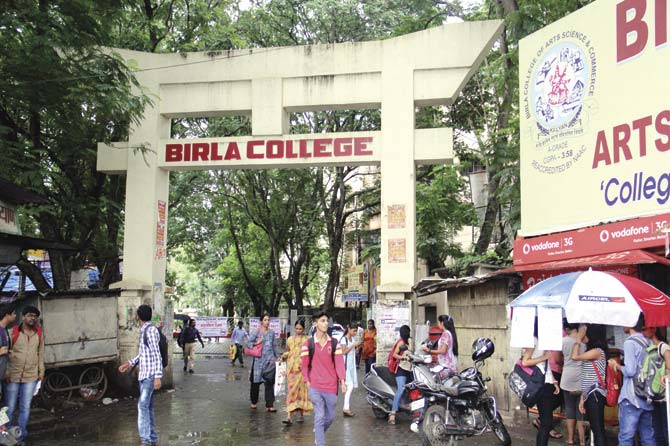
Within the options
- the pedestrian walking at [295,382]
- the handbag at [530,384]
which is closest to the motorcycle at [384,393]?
the pedestrian walking at [295,382]

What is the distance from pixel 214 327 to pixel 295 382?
62.6 feet

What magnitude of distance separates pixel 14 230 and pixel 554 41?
9.03 m

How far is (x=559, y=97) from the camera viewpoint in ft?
33.7

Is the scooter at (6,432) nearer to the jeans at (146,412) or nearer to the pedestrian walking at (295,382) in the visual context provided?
the jeans at (146,412)

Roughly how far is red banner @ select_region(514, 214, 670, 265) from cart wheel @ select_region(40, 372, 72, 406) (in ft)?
29.7

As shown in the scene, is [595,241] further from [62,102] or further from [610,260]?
[62,102]

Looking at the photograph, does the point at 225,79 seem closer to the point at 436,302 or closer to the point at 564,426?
the point at 436,302

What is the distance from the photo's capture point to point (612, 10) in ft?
31.0

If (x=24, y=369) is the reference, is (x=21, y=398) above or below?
below

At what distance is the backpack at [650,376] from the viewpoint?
694 cm

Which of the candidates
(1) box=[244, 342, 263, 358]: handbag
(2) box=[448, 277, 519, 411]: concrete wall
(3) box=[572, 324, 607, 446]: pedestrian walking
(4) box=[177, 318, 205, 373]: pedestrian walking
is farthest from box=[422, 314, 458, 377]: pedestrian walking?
(4) box=[177, 318, 205, 373]: pedestrian walking

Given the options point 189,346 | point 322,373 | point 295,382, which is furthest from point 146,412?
point 189,346

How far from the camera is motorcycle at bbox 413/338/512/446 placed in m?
8.69

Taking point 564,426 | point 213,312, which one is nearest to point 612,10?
point 564,426
